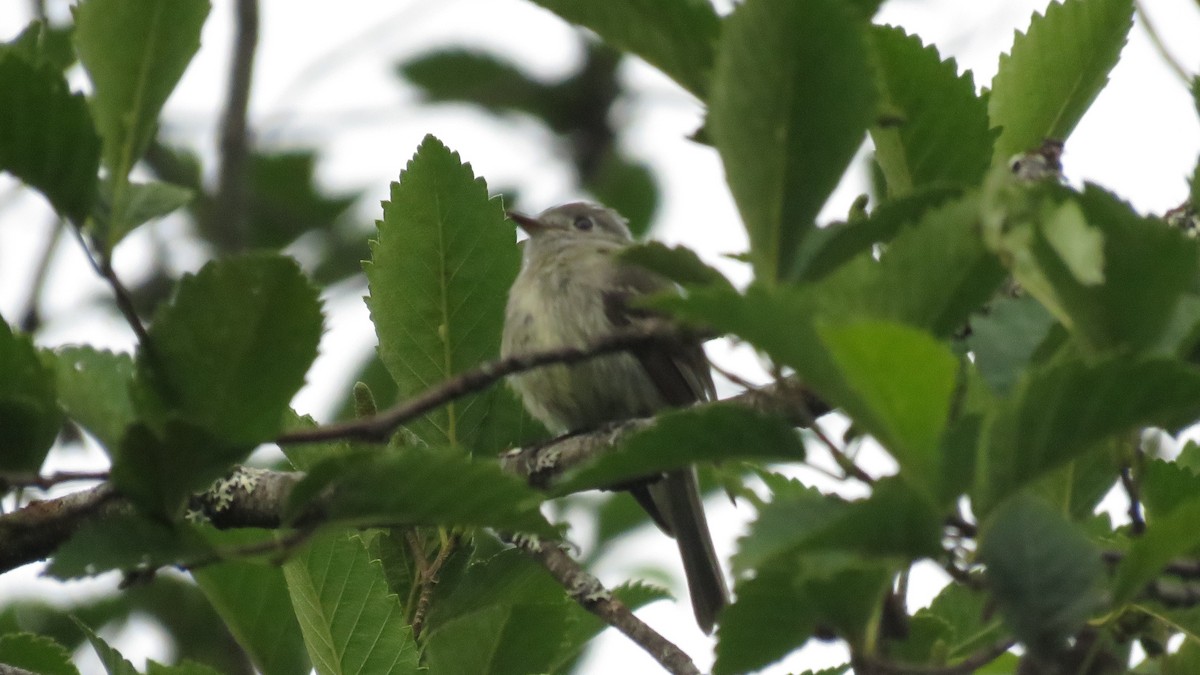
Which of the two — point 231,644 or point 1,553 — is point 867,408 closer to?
point 1,553

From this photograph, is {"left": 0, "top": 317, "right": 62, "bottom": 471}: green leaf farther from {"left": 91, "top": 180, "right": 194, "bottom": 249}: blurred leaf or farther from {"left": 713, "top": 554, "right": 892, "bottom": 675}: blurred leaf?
{"left": 713, "top": 554, "right": 892, "bottom": 675}: blurred leaf

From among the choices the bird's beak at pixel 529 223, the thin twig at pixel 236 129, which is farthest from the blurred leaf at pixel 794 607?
the bird's beak at pixel 529 223

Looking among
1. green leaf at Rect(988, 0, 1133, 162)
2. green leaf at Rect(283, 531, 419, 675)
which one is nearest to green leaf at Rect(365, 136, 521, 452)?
green leaf at Rect(283, 531, 419, 675)

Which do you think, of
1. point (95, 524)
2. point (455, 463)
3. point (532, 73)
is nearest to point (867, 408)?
point (455, 463)

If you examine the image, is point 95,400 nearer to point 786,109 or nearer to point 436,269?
point 786,109

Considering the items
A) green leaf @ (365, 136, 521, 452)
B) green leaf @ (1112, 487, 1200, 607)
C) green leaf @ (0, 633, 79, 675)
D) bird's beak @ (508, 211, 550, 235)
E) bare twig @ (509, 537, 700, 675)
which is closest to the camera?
green leaf @ (1112, 487, 1200, 607)

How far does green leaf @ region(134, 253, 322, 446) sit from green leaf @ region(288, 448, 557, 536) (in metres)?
0.10

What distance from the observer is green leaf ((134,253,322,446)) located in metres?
1.69

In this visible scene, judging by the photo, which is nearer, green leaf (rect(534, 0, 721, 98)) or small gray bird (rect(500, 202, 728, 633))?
green leaf (rect(534, 0, 721, 98))

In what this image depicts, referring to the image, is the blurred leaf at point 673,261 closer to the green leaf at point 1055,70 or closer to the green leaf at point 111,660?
the green leaf at point 1055,70

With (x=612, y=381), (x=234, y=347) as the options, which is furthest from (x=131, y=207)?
(x=612, y=381)

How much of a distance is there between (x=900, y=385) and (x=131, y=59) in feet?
4.10

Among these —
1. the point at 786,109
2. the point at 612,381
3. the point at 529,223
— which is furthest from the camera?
the point at 529,223

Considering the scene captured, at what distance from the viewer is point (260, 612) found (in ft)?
9.92
